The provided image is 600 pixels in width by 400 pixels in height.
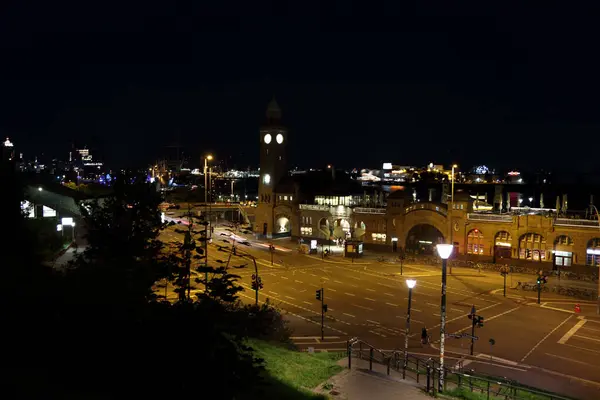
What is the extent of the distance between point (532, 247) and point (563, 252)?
11.4 feet

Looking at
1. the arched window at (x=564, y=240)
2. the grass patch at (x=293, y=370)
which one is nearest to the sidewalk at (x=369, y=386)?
the grass patch at (x=293, y=370)

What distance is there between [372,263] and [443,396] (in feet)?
144

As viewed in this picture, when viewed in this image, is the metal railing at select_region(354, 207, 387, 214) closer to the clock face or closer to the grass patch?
the clock face

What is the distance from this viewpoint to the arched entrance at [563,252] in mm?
59594

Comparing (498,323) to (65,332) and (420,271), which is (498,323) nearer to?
(420,271)

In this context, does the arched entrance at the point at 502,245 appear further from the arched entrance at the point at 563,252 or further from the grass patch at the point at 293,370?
the grass patch at the point at 293,370

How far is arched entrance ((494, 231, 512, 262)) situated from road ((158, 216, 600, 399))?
8225 mm

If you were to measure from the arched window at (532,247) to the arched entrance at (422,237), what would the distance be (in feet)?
38.9

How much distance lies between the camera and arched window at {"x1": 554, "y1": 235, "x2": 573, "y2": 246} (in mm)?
59688

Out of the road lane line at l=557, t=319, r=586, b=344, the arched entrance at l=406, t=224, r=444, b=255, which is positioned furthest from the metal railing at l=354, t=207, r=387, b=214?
the road lane line at l=557, t=319, r=586, b=344

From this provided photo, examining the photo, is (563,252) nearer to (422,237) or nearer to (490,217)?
(490,217)

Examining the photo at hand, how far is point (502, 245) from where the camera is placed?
64.9 meters

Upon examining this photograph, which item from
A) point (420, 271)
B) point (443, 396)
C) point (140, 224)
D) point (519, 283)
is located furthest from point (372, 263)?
point (443, 396)

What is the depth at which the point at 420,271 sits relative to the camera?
5869 cm
